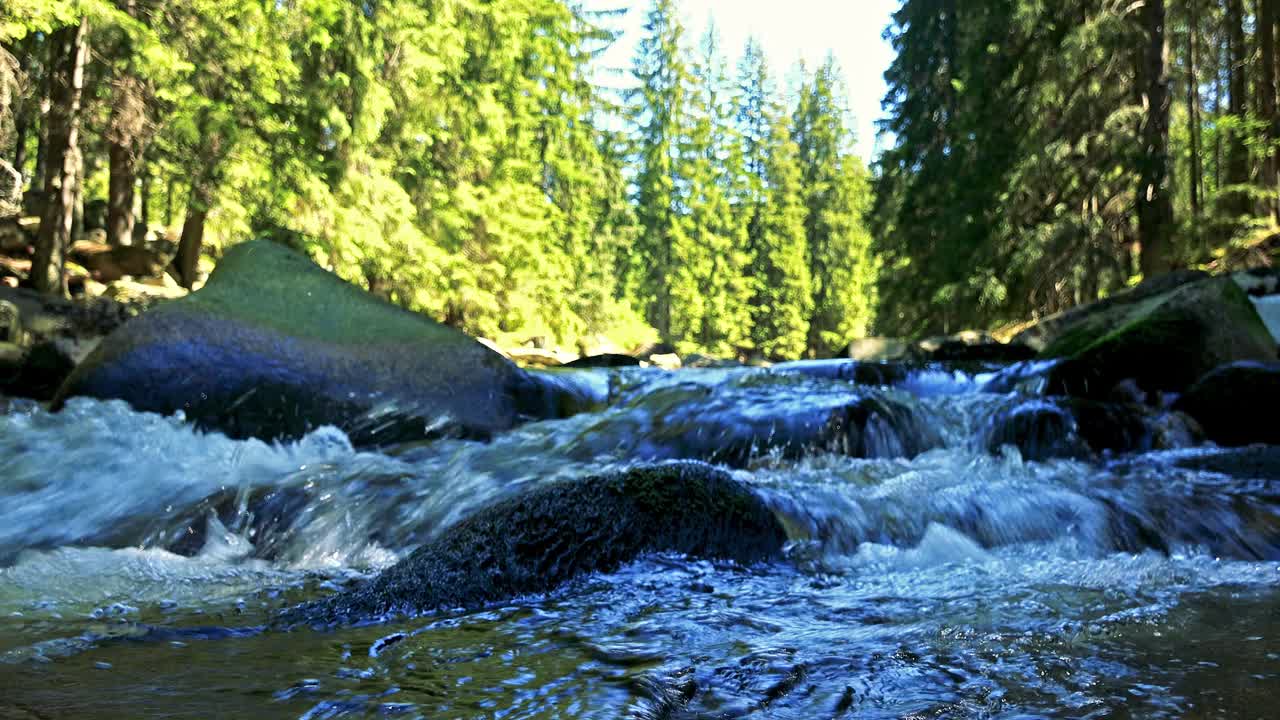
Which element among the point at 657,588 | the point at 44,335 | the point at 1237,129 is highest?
the point at 1237,129

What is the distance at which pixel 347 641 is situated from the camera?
7.37 feet

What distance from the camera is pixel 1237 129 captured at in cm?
1405

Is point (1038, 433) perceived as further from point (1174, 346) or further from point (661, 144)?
point (661, 144)

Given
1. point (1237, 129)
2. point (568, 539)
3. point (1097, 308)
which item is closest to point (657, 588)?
point (568, 539)

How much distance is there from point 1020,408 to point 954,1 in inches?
735

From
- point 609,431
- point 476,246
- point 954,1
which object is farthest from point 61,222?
point 954,1

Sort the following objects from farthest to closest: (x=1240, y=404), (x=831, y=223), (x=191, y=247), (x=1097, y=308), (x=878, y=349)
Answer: (x=831, y=223) → (x=191, y=247) → (x=878, y=349) → (x=1097, y=308) → (x=1240, y=404)

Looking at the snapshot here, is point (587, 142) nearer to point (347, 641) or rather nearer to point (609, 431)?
point (609, 431)

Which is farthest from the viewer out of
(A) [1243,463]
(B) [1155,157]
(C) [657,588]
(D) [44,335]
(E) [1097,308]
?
(B) [1155,157]

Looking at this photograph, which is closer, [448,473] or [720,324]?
[448,473]

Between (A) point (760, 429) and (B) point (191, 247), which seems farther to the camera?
A: (B) point (191, 247)

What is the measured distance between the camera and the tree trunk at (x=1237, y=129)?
47.9 ft

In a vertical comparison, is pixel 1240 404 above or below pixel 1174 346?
below

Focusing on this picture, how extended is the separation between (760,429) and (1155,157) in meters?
10.7
